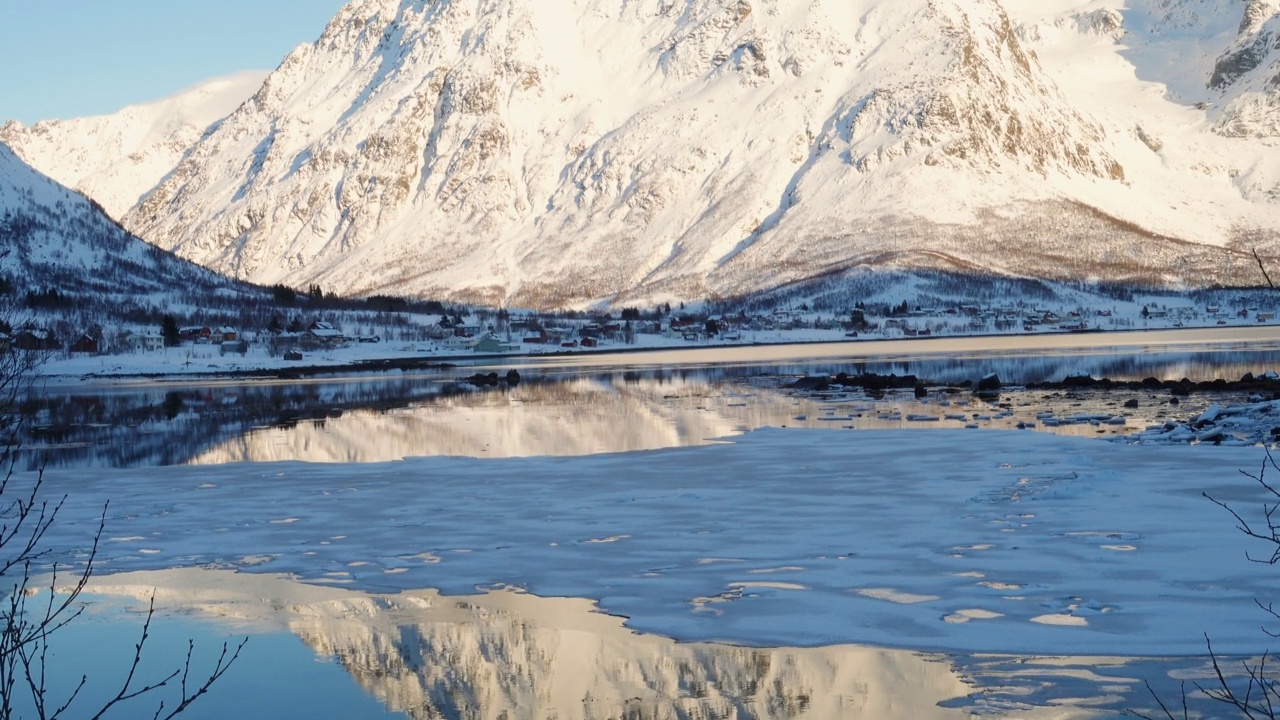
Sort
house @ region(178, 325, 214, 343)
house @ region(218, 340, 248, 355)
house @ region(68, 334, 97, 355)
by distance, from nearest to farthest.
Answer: house @ region(68, 334, 97, 355)
house @ region(218, 340, 248, 355)
house @ region(178, 325, 214, 343)

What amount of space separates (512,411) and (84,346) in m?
86.6

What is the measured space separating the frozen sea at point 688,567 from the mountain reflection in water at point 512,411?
689 millimetres

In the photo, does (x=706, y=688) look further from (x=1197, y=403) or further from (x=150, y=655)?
(x=1197, y=403)

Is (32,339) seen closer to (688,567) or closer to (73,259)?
(688,567)

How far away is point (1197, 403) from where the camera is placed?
43.7 m

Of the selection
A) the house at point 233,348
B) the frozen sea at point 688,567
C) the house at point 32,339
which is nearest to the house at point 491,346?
the house at point 233,348

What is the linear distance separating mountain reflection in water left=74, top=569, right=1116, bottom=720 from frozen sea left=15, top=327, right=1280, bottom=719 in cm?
4

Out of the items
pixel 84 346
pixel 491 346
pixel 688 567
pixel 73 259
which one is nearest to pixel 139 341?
pixel 84 346

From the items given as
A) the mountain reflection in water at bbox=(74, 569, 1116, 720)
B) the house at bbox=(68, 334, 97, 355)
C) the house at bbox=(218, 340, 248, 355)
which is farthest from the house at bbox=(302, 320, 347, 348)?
the mountain reflection in water at bbox=(74, 569, 1116, 720)

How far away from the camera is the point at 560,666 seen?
14531 mm

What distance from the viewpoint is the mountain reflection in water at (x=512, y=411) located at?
38688 mm

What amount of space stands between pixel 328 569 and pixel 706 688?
27.6 ft

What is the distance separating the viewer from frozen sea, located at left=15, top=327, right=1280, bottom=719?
13.6m

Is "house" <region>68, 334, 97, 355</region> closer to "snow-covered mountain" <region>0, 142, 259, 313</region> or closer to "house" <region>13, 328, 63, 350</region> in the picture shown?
"snow-covered mountain" <region>0, 142, 259, 313</region>
